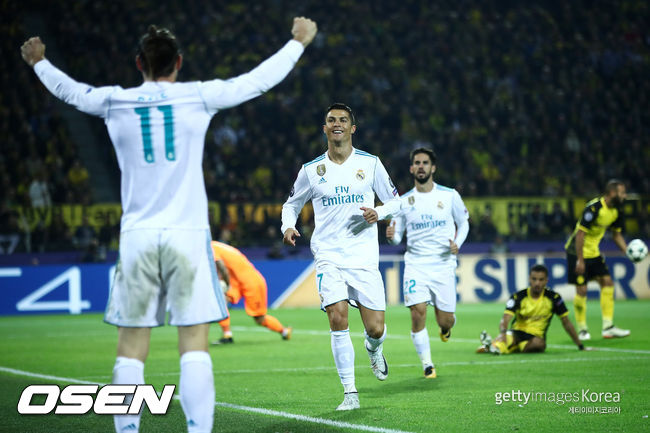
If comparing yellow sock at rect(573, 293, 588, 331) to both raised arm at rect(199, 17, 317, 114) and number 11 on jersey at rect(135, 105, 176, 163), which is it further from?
number 11 on jersey at rect(135, 105, 176, 163)

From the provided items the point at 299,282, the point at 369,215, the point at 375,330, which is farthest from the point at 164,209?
the point at 299,282

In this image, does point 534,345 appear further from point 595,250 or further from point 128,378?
point 128,378

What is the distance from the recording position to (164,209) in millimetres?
4766

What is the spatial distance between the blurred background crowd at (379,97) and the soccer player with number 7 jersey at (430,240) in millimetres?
11827

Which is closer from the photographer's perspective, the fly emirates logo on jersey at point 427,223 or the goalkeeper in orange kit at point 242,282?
the fly emirates logo on jersey at point 427,223

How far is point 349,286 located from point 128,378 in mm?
3224

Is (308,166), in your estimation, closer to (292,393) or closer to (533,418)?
(292,393)

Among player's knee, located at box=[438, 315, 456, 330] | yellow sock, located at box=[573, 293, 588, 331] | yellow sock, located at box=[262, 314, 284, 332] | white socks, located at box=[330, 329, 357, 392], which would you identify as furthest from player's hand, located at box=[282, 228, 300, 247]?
yellow sock, located at box=[573, 293, 588, 331]

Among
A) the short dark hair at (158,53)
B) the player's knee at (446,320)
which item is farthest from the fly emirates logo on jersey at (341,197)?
the short dark hair at (158,53)

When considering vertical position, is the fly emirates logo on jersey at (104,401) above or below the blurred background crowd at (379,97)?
below

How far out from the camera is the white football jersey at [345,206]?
7.75 m

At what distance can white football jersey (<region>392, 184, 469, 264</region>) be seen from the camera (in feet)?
33.3

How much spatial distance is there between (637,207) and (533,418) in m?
19.8

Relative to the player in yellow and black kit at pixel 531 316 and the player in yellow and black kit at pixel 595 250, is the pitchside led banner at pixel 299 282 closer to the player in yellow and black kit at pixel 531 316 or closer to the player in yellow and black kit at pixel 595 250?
the player in yellow and black kit at pixel 595 250
